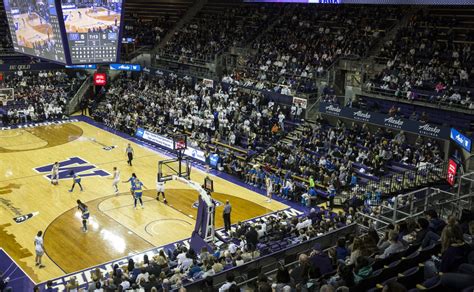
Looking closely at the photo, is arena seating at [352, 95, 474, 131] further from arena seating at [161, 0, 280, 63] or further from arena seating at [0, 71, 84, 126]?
arena seating at [0, 71, 84, 126]

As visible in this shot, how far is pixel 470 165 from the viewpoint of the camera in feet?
70.7

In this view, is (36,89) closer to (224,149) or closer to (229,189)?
(224,149)

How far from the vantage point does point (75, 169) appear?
91.2 ft

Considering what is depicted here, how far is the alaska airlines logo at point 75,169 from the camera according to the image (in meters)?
27.0

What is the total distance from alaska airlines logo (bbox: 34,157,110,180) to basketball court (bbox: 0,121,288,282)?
0.05 m

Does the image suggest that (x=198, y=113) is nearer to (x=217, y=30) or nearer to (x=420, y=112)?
(x=217, y=30)

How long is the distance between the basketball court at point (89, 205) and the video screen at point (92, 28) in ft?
20.6

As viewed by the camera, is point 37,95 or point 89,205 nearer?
point 89,205

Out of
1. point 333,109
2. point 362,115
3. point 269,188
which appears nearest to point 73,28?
point 269,188

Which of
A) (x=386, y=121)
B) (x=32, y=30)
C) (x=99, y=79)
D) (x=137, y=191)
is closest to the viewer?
(x=137, y=191)

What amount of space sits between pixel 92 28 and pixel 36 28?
3.11 meters

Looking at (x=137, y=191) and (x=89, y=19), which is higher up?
(x=89, y=19)

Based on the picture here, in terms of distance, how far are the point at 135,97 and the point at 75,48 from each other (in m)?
16.3

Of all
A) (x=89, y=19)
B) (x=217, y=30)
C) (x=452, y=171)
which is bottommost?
(x=452, y=171)
